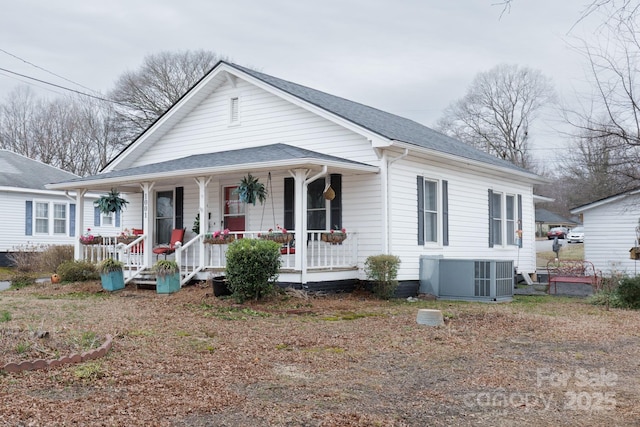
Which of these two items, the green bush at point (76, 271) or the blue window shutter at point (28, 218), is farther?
the blue window shutter at point (28, 218)

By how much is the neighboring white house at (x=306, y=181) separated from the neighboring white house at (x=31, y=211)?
892 centimetres

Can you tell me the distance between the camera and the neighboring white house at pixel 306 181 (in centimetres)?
1447

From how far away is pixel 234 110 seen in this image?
17.4 metres

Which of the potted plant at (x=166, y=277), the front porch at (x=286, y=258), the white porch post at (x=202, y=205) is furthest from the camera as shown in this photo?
the white porch post at (x=202, y=205)

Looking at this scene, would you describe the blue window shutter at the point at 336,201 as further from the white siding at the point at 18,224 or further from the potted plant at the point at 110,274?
the white siding at the point at 18,224

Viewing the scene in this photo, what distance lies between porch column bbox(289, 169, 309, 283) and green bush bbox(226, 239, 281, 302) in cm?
95

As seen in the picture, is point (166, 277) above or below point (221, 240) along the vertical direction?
below

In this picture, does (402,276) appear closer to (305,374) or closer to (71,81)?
(305,374)

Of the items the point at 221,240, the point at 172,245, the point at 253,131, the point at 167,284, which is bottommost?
the point at 167,284

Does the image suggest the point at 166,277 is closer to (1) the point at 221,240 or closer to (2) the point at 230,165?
(1) the point at 221,240

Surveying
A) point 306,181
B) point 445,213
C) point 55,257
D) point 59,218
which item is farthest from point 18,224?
point 445,213

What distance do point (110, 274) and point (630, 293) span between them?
11177 millimetres

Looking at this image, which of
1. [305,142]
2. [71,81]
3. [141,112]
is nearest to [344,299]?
[305,142]

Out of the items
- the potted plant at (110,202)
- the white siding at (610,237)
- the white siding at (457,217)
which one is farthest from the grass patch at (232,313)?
the white siding at (610,237)
